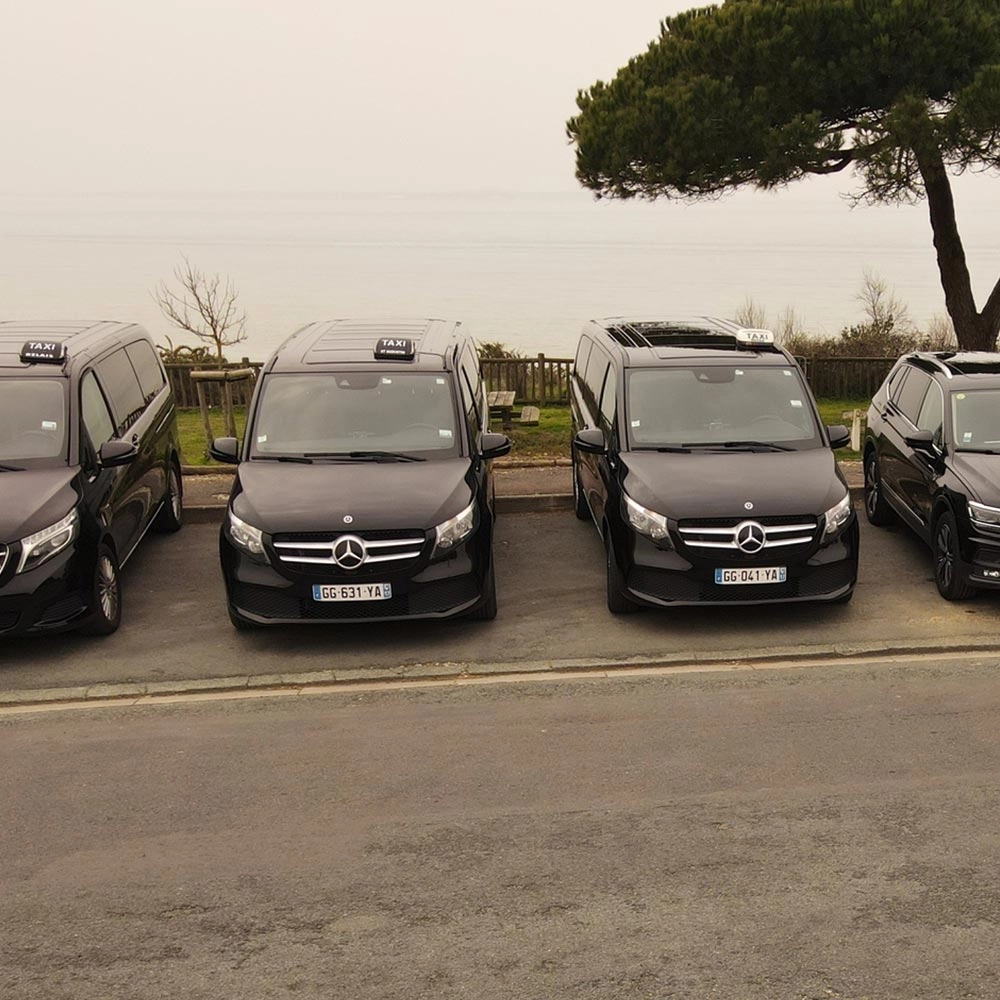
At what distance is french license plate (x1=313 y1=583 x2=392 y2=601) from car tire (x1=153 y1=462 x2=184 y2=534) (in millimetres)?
3744

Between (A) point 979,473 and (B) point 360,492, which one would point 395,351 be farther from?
(A) point 979,473

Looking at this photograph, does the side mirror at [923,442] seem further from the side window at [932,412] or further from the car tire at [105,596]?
the car tire at [105,596]

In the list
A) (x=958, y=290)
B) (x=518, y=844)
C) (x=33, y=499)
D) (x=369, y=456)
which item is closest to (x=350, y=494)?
(x=369, y=456)

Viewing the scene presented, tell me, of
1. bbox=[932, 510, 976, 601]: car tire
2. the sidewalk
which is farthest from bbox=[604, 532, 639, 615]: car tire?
the sidewalk

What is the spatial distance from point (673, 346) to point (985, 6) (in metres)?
10.0

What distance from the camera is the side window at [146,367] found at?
39.5ft

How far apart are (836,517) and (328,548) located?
12.2ft

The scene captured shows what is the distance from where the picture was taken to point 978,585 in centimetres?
959

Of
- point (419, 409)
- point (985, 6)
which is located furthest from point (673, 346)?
point (985, 6)

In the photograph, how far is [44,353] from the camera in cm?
1034

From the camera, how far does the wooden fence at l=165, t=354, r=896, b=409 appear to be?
21.1 metres

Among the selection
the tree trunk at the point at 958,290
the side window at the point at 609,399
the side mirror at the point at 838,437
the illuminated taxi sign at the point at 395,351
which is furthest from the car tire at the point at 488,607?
the tree trunk at the point at 958,290

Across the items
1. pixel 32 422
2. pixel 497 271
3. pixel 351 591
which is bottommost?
pixel 497 271

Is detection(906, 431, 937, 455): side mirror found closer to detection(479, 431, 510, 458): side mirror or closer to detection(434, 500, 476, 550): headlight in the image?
detection(479, 431, 510, 458): side mirror
